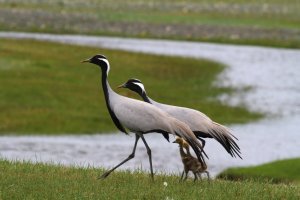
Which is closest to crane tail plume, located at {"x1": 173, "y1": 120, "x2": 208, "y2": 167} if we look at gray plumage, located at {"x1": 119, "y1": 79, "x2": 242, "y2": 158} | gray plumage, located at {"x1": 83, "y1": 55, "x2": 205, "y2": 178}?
gray plumage, located at {"x1": 83, "y1": 55, "x2": 205, "y2": 178}

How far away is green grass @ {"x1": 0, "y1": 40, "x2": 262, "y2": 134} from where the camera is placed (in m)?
31.4

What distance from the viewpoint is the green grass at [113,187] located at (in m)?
12.8

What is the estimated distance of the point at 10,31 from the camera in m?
69.2

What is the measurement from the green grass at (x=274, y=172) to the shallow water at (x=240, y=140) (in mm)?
1354

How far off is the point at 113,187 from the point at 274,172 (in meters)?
10.9

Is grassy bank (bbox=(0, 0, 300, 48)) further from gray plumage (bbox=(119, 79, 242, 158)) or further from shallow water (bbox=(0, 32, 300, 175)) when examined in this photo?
gray plumage (bbox=(119, 79, 242, 158))

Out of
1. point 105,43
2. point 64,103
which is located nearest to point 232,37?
point 105,43

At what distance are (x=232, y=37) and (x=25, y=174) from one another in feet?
195

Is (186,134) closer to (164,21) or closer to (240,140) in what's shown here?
(240,140)

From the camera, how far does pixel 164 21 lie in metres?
84.8

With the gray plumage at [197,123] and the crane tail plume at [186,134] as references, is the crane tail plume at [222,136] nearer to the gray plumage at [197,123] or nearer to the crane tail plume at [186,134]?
the gray plumage at [197,123]

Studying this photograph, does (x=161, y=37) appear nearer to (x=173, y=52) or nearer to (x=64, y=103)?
(x=173, y=52)

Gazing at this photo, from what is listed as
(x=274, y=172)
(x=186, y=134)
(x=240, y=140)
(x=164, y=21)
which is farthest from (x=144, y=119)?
(x=164, y=21)

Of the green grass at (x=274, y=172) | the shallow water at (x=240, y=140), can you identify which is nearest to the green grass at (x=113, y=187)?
the shallow water at (x=240, y=140)
